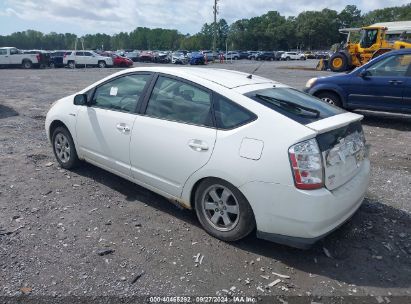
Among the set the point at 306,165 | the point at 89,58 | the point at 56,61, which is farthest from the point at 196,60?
the point at 306,165

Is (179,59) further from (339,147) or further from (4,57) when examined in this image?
(339,147)

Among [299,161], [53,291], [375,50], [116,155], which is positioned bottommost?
[53,291]

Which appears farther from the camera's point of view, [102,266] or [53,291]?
[102,266]

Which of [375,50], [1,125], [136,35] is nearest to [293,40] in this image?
[136,35]

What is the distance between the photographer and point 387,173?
5.39 m

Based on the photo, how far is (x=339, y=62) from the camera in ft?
81.3

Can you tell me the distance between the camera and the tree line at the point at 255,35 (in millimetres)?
111312

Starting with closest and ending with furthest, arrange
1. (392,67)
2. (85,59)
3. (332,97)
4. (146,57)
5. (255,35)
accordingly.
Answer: (392,67)
(332,97)
(85,59)
(146,57)
(255,35)

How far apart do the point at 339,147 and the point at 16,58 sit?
3663 centimetres

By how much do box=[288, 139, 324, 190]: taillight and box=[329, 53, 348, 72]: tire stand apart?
23957 millimetres

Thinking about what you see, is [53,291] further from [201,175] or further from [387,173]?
[387,173]

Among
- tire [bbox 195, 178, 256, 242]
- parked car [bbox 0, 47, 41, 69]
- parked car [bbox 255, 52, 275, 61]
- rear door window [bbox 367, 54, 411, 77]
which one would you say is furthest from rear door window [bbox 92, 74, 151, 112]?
parked car [bbox 255, 52, 275, 61]

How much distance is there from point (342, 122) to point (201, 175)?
1.38m

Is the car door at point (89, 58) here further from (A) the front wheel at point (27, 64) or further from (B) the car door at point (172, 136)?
(B) the car door at point (172, 136)
